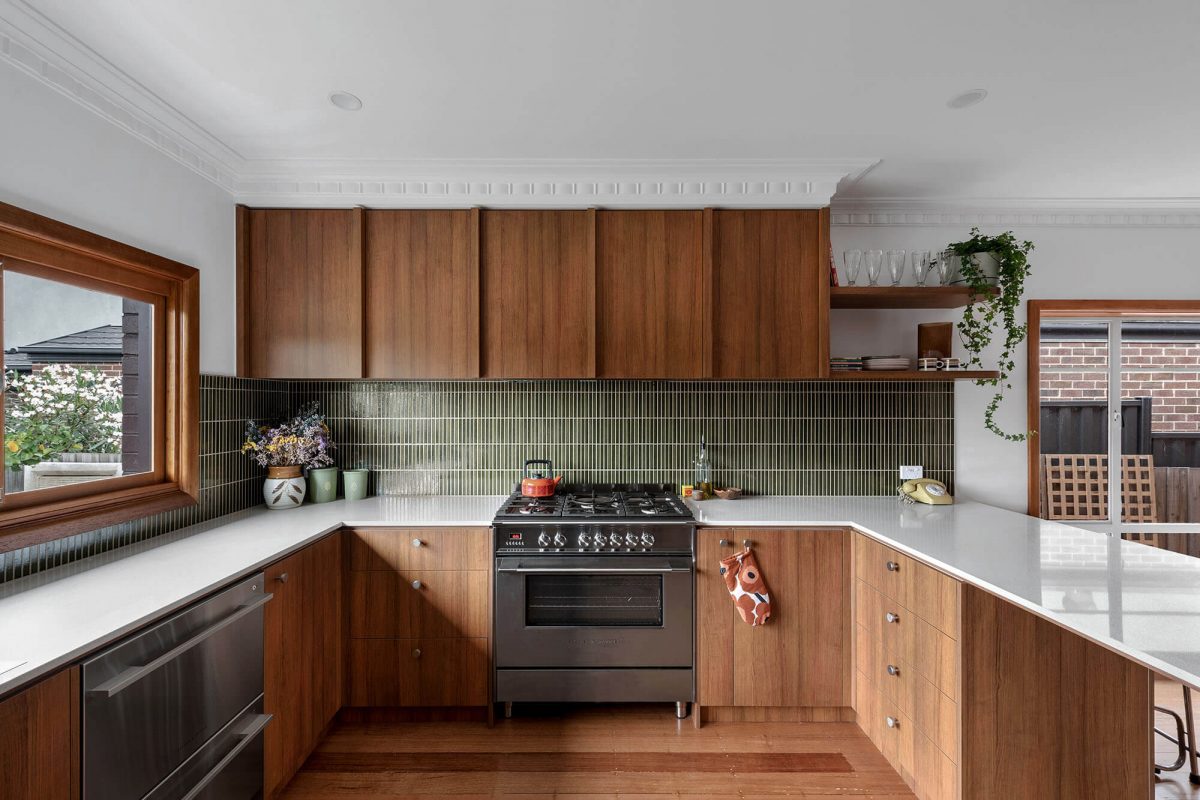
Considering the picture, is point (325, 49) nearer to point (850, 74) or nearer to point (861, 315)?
point (850, 74)

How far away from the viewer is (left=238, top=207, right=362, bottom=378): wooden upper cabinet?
2.64m

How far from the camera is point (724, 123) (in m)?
2.18

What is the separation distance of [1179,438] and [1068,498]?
68 cm

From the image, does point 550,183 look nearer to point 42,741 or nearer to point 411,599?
point 411,599

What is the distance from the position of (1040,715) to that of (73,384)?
10.5 feet

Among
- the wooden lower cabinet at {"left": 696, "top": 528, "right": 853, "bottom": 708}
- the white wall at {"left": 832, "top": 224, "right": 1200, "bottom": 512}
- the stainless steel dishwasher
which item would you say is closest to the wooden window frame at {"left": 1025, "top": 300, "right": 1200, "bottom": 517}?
the white wall at {"left": 832, "top": 224, "right": 1200, "bottom": 512}

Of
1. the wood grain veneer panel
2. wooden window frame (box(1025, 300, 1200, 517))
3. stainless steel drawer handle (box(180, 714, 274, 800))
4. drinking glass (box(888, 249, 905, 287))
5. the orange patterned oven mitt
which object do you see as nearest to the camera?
stainless steel drawer handle (box(180, 714, 274, 800))

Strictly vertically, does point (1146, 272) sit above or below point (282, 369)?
above

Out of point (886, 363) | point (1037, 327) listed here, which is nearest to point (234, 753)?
point (886, 363)

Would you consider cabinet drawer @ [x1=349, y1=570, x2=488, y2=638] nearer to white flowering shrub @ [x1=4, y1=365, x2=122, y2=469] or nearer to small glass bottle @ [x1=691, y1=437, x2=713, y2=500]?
white flowering shrub @ [x1=4, y1=365, x2=122, y2=469]

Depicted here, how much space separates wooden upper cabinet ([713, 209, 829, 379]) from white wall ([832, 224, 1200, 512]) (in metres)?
0.48

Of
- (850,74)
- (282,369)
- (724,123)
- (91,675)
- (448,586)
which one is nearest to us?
(91,675)

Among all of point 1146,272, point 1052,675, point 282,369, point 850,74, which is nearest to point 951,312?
point 1146,272

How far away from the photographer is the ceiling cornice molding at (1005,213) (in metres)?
2.96
